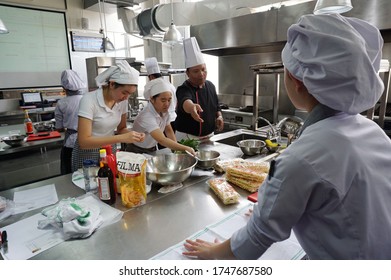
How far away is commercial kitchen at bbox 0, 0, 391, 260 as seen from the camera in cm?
108

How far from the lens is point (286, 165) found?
678mm

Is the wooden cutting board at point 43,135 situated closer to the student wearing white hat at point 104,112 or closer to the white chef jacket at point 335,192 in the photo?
the student wearing white hat at point 104,112

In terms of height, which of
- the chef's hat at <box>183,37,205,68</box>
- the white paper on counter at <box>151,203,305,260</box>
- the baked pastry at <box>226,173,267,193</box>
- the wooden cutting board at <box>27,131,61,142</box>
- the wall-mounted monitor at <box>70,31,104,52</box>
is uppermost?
the wall-mounted monitor at <box>70,31,104,52</box>

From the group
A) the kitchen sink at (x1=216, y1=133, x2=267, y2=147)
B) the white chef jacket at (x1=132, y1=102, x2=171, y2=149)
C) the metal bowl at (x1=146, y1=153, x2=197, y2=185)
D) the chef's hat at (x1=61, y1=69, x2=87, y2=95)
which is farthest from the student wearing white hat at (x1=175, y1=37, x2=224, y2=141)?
the chef's hat at (x1=61, y1=69, x2=87, y2=95)

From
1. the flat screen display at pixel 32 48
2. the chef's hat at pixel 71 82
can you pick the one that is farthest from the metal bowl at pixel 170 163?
the flat screen display at pixel 32 48

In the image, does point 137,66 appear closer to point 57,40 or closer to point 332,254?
point 57,40

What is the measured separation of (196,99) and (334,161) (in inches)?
83.9

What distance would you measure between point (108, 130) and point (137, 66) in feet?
8.23

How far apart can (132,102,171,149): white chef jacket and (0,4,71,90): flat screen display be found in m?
4.48

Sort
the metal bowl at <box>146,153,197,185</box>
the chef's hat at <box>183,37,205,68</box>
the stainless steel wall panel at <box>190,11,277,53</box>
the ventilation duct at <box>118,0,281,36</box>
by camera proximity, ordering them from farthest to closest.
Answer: the ventilation duct at <box>118,0,281,36</box> < the stainless steel wall panel at <box>190,11,277,53</box> < the chef's hat at <box>183,37,205,68</box> < the metal bowl at <box>146,153,197,185</box>

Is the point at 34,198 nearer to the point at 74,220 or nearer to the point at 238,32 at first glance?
Result: the point at 74,220

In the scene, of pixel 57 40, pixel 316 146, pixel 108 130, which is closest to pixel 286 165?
pixel 316 146

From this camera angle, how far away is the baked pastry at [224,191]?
50.4 inches

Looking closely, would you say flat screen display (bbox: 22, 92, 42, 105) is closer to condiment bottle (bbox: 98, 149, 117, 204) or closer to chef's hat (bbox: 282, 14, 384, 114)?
condiment bottle (bbox: 98, 149, 117, 204)
